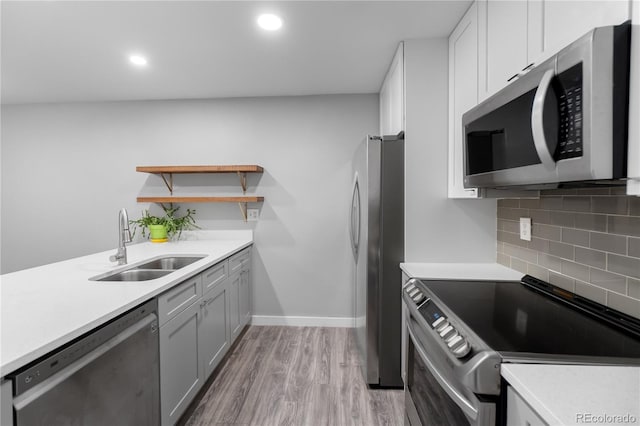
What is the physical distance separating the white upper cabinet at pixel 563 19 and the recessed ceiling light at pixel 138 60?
244 centimetres

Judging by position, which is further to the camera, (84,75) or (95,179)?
(95,179)

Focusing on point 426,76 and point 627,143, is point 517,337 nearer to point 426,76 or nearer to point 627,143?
point 627,143

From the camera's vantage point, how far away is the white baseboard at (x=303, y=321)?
3.28m

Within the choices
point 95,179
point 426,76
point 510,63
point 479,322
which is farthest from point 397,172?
point 95,179

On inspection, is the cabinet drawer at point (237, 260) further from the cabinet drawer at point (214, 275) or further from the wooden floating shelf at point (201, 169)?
the wooden floating shelf at point (201, 169)

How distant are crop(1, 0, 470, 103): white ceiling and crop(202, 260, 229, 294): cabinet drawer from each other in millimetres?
1557

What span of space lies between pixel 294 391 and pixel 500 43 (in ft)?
7.69

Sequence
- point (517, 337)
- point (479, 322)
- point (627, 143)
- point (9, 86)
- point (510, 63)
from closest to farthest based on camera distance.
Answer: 1. point (627, 143)
2. point (517, 337)
3. point (479, 322)
4. point (510, 63)
5. point (9, 86)

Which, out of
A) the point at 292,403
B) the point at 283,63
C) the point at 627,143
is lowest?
the point at 292,403

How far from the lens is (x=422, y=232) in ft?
6.99

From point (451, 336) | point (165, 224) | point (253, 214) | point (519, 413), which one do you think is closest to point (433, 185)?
point (451, 336)

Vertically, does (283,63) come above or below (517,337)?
above

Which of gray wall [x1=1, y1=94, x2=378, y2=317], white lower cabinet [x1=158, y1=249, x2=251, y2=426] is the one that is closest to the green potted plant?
gray wall [x1=1, y1=94, x2=378, y2=317]

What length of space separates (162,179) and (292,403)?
8.37ft
